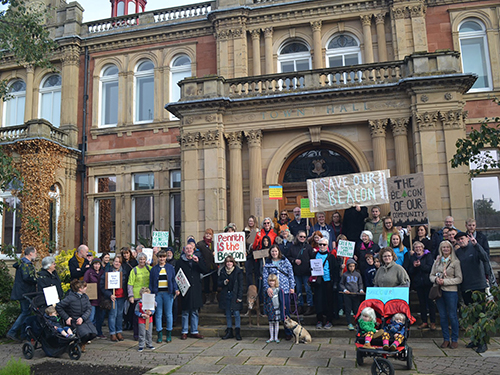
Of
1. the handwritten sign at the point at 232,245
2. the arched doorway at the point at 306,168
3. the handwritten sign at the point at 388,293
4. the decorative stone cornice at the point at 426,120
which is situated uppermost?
the decorative stone cornice at the point at 426,120

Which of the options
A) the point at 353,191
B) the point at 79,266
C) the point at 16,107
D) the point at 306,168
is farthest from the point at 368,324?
the point at 16,107

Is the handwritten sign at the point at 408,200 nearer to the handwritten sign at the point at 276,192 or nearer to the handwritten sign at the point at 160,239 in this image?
the handwritten sign at the point at 276,192

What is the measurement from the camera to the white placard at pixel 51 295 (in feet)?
29.7

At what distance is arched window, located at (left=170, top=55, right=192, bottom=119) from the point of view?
70.8 feet

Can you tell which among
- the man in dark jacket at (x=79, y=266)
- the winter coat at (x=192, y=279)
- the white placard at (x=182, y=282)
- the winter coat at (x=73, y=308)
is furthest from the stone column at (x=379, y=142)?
the winter coat at (x=73, y=308)

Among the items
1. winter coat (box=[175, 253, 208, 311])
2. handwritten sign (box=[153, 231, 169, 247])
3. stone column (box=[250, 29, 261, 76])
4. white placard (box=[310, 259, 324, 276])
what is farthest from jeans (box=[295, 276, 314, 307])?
stone column (box=[250, 29, 261, 76])

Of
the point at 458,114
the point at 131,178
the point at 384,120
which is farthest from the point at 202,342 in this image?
the point at 131,178

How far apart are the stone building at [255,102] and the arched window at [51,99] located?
233 mm

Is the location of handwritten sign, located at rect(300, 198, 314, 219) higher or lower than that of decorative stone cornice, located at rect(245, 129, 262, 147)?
lower

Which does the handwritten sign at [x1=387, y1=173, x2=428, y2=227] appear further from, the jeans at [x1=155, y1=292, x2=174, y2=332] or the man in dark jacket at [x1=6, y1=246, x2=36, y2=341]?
the man in dark jacket at [x1=6, y1=246, x2=36, y2=341]

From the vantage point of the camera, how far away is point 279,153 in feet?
53.4

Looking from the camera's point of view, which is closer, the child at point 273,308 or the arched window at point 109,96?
the child at point 273,308

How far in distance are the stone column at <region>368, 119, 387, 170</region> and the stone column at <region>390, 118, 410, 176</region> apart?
371 millimetres

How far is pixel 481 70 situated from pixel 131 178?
16.1 metres
